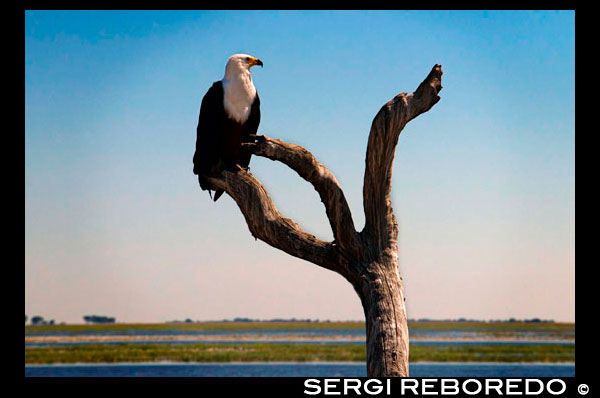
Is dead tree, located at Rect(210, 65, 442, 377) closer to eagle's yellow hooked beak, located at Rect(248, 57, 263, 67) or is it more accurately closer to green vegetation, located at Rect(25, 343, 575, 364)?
eagle's yellow hooked beak, located at Rect(248, 57, 263, 67)

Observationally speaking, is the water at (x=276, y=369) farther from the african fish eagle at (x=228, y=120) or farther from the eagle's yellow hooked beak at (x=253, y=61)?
the eagle's yellow hooked beak at (x=253, y=61)

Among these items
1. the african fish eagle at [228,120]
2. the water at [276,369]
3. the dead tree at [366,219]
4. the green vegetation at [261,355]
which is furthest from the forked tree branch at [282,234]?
the green vegetation at [261,355]

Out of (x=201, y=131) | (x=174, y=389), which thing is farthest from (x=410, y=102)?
(x=174, y=389)

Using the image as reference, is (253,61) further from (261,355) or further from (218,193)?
(261,355)

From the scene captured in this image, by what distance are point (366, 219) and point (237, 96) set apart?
1801 millimetres

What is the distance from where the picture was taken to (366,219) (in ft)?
21.4

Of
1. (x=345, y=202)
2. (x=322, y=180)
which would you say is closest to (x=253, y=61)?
(x=322, y=180)

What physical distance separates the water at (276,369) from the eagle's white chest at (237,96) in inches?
881

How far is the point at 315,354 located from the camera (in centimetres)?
3584

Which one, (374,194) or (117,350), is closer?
(374,194)

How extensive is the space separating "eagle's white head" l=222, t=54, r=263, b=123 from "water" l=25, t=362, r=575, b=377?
22.4 m

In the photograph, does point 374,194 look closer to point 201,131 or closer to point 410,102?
point 410,102

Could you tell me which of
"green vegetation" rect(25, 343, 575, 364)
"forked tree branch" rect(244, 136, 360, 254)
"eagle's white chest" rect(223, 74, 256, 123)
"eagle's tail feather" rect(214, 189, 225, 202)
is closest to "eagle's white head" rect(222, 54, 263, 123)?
"eagle's white chest" rect(223, 74, 256, 123)

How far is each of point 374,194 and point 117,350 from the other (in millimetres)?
33729
